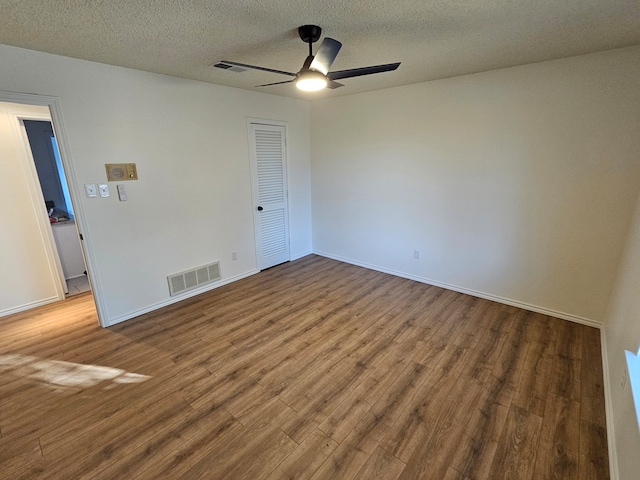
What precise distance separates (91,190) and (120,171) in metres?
0.31

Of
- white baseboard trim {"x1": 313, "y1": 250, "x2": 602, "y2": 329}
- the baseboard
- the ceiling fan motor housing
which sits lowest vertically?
the baseboard

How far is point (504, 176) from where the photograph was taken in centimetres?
310

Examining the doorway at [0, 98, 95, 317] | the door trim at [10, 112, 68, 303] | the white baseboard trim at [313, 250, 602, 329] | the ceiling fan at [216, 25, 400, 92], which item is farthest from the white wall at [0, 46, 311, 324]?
the white baseboard trim at [313, 250, 602, 329]

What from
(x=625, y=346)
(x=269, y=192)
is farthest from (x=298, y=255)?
(x=625, y=346)

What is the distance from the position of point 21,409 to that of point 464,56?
4.41 metres

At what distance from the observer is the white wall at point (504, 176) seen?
101 inches

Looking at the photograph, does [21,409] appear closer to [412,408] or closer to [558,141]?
[412,408]

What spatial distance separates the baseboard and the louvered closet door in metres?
3.87

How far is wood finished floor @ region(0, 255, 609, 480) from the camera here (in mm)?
1655

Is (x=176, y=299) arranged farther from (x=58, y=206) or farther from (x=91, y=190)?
(x=58, y=206)

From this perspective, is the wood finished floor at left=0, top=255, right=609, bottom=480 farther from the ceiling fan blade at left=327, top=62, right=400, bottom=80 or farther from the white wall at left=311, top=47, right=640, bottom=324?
the ceiling fan blade at left=327, top=62, right=400, bottom=80

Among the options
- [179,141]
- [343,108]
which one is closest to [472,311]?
[343,108]

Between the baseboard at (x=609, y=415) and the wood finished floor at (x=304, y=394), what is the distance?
3cm

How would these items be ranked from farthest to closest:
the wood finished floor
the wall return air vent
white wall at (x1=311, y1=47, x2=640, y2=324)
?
the wall return air vent, white wall at (x1=311, y1=47, x2=640, y2=324), the wood finished floor
